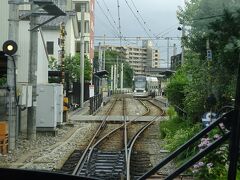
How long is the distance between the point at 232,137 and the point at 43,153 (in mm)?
12807

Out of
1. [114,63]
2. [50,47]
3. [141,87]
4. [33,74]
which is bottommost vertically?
[141,87]

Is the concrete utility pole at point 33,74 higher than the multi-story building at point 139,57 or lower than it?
lower

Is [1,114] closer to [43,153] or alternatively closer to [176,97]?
[43,153]

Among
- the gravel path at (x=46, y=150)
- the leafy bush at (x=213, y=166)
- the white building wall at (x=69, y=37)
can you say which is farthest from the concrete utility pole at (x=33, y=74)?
the white building wall at (x=69, y=37)

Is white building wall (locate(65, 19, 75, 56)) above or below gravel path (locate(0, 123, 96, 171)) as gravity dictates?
above

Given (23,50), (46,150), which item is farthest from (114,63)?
(46,150)

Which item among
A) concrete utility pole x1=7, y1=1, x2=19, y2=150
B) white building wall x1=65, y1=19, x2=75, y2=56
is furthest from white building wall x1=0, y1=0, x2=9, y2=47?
white building wall x1=65, y1=19, x2=75, y2=56

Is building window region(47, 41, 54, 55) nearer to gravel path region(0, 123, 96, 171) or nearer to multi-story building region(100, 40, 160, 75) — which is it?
gravel path region(0, 123, 96, 171)

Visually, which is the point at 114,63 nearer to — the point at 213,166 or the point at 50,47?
the point at 50,47

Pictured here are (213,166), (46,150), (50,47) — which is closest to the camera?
(213,166)

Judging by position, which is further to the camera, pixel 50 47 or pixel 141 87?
pixel 141 87

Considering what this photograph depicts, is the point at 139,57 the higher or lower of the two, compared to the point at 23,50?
higher

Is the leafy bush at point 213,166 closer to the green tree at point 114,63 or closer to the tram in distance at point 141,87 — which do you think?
the tram in distance at point 141,87

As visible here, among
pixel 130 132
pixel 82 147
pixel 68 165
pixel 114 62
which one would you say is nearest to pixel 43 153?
pixel 82 147
